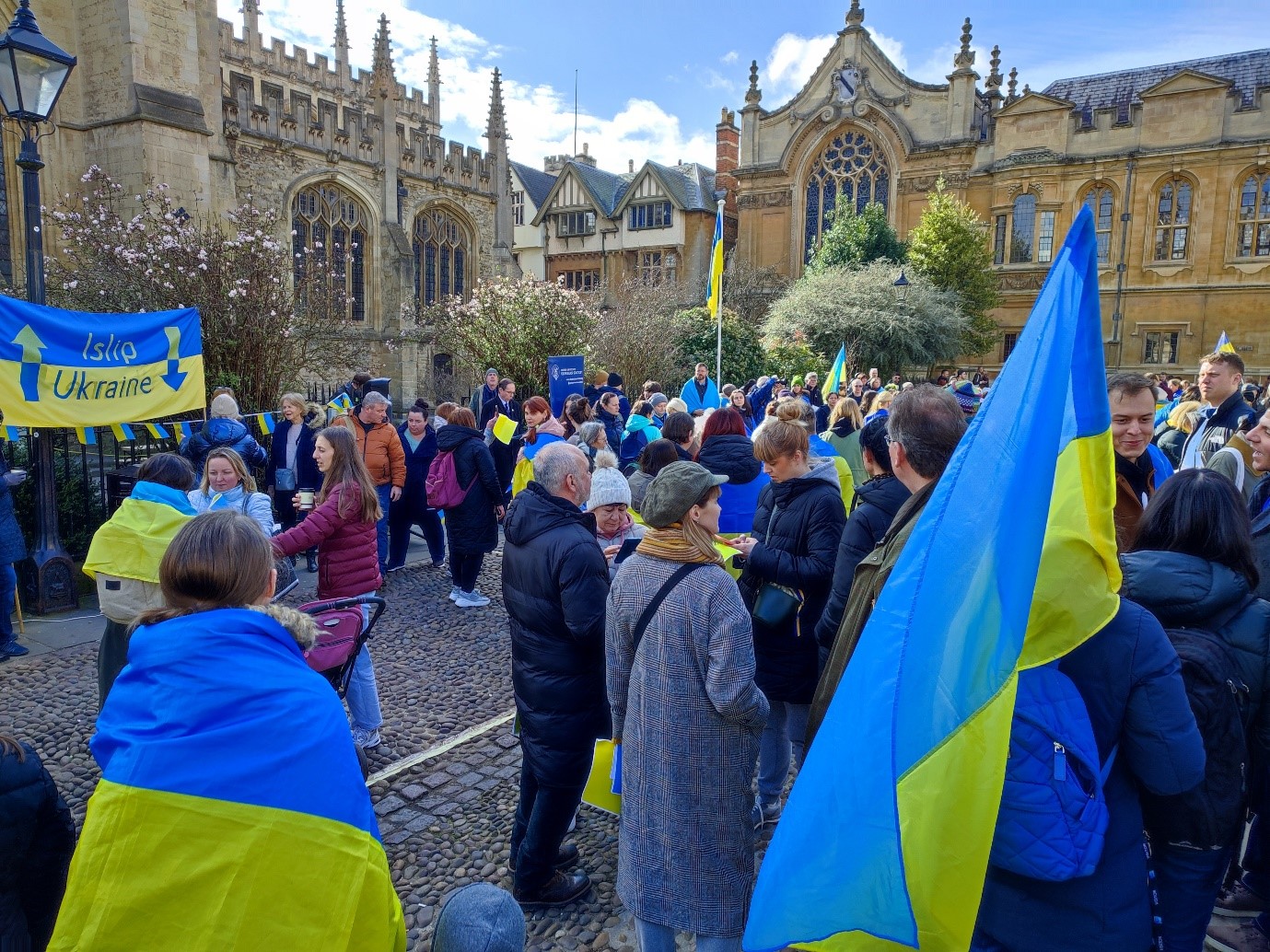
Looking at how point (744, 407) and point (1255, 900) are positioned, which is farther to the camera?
point (744, 407)

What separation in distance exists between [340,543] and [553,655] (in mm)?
2206

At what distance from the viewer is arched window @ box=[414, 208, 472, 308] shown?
1104 inches

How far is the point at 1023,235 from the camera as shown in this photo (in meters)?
32.3

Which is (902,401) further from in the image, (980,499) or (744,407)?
(744,407)

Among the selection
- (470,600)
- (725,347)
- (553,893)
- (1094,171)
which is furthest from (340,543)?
(1094,171)

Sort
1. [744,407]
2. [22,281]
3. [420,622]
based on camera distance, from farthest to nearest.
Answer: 1. [22,281]
2. [744,407]
3. [420,622]

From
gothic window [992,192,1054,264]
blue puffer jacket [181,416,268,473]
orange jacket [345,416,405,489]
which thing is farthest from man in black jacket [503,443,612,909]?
gothic window [992,192,1054,264]

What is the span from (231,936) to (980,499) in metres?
1.82

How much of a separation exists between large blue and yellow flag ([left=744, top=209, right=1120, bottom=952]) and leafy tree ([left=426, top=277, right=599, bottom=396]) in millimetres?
14108

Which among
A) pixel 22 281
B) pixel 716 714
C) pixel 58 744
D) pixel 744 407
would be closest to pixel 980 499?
pixel 716 714

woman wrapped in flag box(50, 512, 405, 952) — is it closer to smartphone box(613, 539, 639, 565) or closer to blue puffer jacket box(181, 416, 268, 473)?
smartphone box(613, 539, 639, 565)

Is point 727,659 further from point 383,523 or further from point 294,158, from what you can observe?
point 294,158

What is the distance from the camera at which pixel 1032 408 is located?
6.04 ft

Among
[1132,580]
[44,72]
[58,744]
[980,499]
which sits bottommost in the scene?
[58,744]
